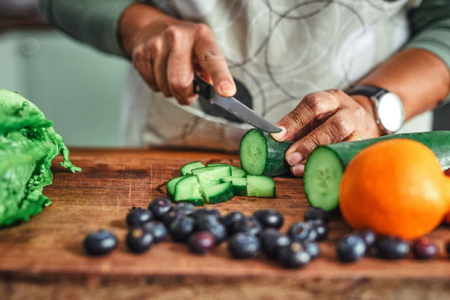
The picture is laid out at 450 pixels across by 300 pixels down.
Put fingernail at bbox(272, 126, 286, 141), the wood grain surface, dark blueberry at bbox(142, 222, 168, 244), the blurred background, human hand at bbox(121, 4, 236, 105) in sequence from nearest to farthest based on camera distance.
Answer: the wood grain surface < dark blueberry at bbox(142, 222, 168, 244) < fingernail at bbox(272, 126, 286, 141) < human hand at bbox(121, 4, 236, 105) < the blurred background

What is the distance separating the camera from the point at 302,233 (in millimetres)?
1127

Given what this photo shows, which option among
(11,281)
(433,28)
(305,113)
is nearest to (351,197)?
(305,113)

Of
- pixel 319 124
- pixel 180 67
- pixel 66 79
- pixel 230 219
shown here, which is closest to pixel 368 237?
pixel 230 219

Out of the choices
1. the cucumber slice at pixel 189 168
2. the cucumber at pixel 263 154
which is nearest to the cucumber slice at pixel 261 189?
the cucumber at pixel 263 154

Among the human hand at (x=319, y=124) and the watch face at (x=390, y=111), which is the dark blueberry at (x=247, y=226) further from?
the watch face at (x=390, y=111)

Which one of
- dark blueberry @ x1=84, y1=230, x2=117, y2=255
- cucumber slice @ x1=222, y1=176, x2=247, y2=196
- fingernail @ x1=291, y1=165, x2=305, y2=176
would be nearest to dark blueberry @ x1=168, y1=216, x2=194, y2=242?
dark blueberry @ x1=84, y1=230, x2=117, y2=255

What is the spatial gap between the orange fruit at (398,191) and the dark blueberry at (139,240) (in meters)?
0.46

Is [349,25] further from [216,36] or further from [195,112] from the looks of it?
[195,112]

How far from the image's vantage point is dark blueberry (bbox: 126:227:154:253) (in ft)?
3.47

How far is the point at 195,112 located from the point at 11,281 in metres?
1.31

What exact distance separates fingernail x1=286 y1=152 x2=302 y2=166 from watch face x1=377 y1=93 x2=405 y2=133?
15.6 inches

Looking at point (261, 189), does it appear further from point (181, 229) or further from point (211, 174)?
point (181, 229)

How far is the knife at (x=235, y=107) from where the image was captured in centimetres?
163

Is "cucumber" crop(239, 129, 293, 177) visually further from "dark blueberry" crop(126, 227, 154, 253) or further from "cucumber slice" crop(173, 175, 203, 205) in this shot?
"dark blueberry" crop(126, 227, 154, 253)
